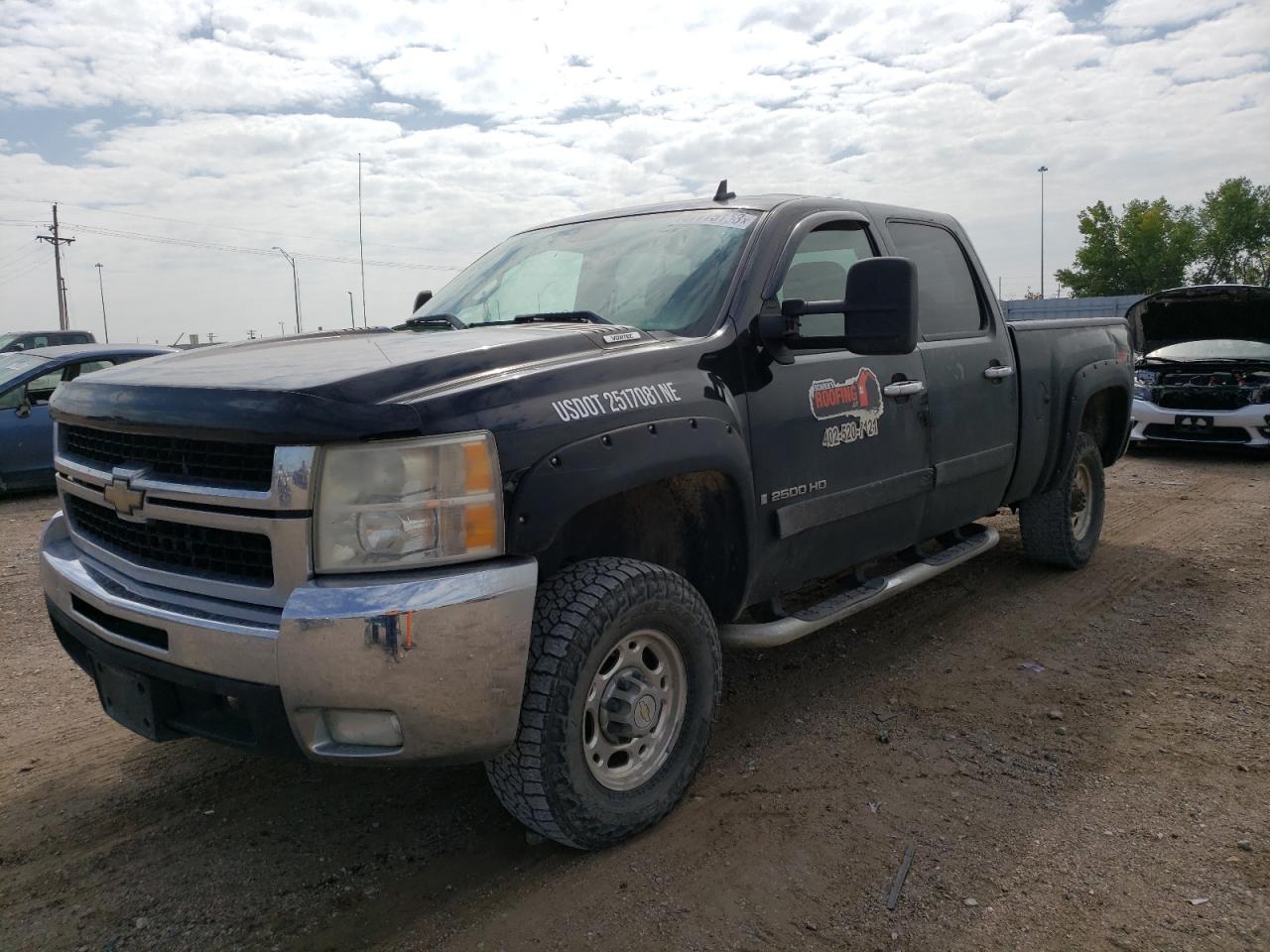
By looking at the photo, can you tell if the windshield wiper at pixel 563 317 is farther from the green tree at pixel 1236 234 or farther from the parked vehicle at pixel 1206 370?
the green tree at pixel 1236 234

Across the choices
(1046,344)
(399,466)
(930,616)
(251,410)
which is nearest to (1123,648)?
(930,616)

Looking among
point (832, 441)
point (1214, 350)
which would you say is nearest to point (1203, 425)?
point (1214, 350)

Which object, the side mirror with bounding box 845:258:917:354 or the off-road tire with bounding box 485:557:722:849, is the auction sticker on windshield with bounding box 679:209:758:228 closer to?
the side mirror with bounding box 845:258:917:354

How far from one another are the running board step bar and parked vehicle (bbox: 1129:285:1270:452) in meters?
6.38

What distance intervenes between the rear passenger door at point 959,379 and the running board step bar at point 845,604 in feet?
0.44

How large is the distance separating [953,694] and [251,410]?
2910 millimetres

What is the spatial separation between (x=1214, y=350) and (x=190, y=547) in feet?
37.3

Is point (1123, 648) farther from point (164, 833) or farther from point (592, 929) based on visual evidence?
point (164, 833)

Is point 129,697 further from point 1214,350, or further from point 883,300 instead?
point 1214,350

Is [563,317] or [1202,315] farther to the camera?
[1202,315]

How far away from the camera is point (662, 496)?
317 cm

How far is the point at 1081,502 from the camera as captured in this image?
580cm

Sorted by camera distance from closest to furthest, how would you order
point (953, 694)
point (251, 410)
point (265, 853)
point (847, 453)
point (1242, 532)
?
point (251, 410) → point (265, 853) → point (847, 453) → point (953, 694) → point (1242, 532)

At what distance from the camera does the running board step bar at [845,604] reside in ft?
11.0
